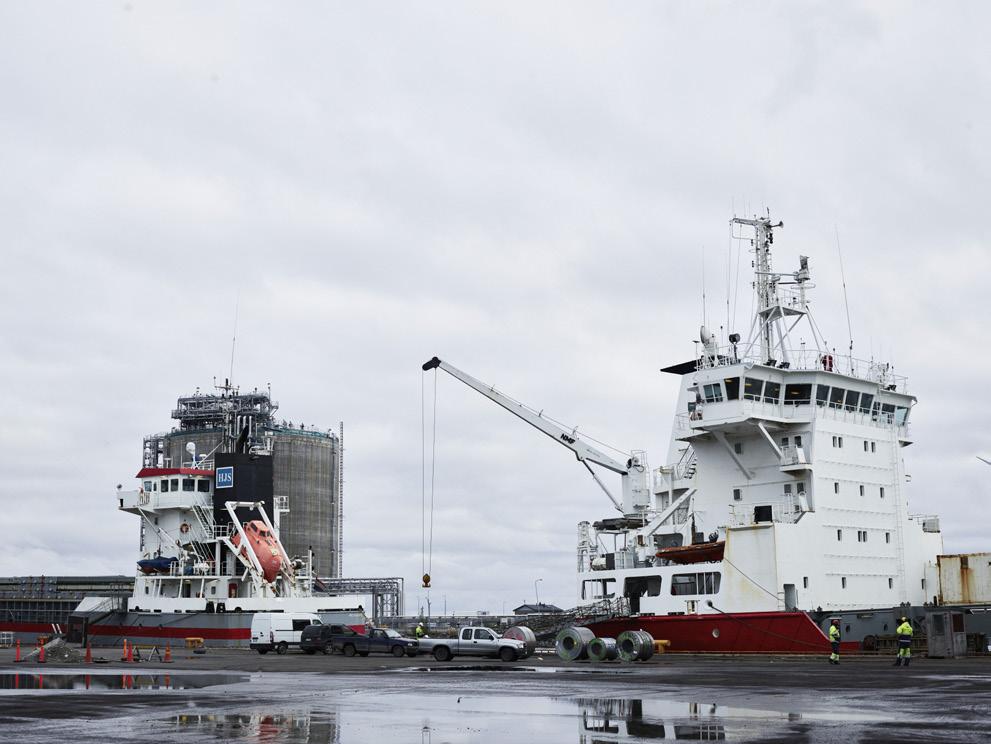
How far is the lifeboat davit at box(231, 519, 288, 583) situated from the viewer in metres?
55.1

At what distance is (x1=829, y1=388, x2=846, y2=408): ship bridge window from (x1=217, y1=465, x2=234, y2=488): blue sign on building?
105ft

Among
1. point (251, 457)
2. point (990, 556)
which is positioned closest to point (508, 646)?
point (990, 556)

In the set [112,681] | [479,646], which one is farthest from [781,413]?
[112,681]

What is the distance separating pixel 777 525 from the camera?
39.3 meters

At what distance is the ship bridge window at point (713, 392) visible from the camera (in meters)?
42.9

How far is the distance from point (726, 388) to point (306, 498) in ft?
187

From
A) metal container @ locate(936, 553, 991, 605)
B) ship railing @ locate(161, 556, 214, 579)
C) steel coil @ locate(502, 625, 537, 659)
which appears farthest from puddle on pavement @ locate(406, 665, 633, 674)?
ship railing @ locate(161, 556, 214, 579)

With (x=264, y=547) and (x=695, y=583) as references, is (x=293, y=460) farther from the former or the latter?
(x=695, y=583)

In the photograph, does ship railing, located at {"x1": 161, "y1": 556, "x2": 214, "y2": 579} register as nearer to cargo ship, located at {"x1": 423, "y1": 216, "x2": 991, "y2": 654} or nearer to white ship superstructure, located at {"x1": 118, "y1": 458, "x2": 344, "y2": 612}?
white ship superstructure, located at {"x1": 118, "y1": 458, "x2": 344, "y2": 612}

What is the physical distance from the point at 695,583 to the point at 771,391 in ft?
26.7

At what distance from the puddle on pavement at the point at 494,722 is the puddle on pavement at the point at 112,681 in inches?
258

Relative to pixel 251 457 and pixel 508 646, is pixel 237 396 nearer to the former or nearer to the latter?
pixel 251 457

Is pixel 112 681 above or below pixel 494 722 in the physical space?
below

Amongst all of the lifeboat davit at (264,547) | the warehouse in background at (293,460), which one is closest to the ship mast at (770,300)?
the lifeboat davit at (264,547)
